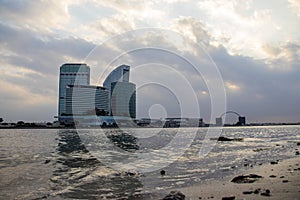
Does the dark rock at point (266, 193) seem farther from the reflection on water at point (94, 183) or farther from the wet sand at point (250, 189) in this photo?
the reflection on water at point (94, 183)

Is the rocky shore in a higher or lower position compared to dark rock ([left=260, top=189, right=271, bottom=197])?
lower

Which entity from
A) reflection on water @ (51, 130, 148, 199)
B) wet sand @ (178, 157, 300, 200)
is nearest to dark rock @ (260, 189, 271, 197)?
wet sand @ (178, 157, 300, 200)

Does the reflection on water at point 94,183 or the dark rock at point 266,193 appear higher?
the dark rock at point 266,193

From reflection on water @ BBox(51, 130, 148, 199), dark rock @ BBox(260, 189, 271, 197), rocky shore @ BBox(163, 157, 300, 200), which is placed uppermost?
dark rock @ BBox(260, 189, 271, 197)

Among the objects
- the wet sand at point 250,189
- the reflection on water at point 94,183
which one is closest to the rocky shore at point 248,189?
the wet sand at point 250,189

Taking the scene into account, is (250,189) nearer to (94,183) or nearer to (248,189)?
(248,189)

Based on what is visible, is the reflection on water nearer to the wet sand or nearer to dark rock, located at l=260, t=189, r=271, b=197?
the wet sand

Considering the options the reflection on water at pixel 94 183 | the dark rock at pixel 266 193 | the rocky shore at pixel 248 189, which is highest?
the dark rock at pixel 266 193

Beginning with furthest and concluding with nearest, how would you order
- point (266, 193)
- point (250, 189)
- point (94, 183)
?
point (94, 183) → point (250, 189) → point (266, 193)

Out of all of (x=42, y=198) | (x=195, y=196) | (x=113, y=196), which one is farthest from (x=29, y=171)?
(x=195, y=196)

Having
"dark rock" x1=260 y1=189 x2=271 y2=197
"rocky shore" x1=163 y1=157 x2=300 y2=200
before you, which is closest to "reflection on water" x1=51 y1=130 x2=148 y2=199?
"rocky shore" x1=163 y1=157 x2=300 y2=200

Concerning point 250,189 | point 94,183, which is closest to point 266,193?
point 250,189

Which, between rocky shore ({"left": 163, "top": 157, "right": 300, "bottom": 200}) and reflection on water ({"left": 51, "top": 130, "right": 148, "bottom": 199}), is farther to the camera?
reflection on water ({"left": 51, "top": 130, "right": 148, "bottom": 199})

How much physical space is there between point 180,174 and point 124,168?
6.38m
